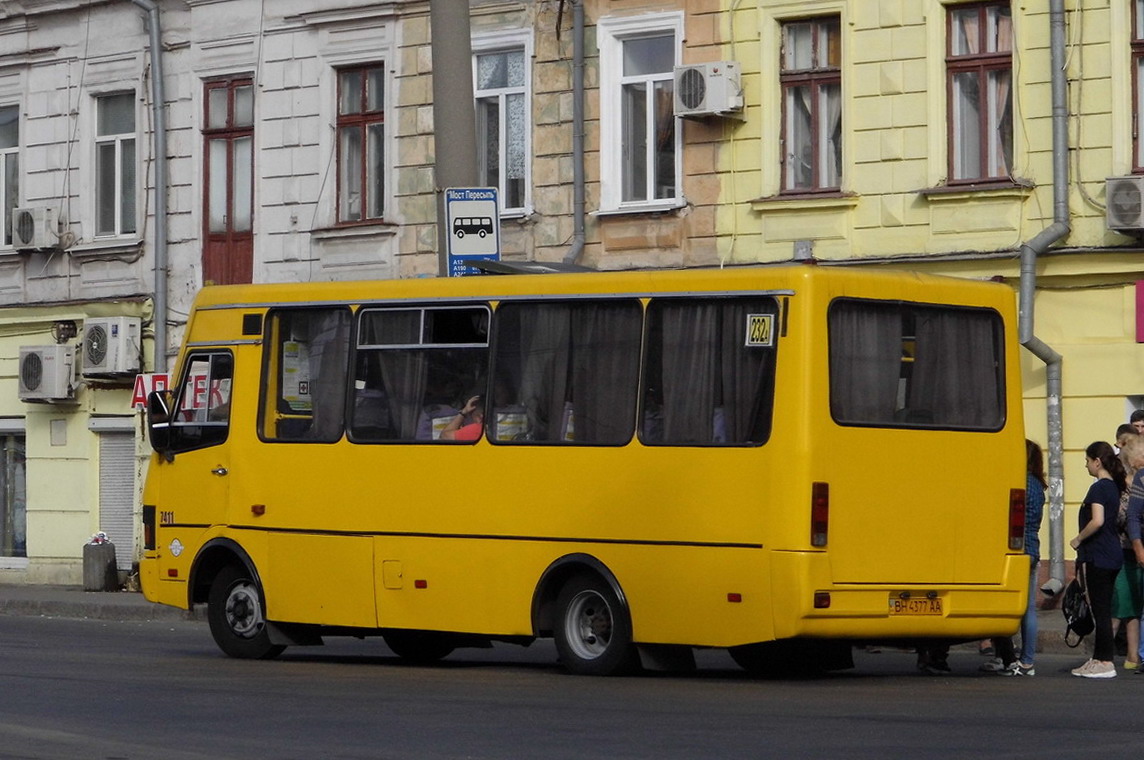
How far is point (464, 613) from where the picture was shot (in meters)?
16.6

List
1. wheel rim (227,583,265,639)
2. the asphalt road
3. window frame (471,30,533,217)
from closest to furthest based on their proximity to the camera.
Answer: the asphalt road < wheel rim (227,583,265,639) < window frame (471,30,533,217)

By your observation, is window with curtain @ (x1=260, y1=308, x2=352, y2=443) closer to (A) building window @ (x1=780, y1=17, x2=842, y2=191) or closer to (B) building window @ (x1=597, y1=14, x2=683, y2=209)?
(A) building window @ (x1=780, y1=17, x2=842, y2=191)

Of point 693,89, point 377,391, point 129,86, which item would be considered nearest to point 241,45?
point 129,86

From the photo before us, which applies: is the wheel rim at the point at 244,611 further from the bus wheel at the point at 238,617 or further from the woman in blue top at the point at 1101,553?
the woman in blue top at the point at 1101,553

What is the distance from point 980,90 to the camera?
24.3m

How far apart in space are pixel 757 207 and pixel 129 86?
1018cm

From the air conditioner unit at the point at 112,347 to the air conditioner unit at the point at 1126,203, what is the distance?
13.8 m

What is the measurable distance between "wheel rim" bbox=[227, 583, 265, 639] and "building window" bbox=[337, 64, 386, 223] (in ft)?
38.3

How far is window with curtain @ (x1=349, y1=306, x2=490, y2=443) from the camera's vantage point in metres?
16.8

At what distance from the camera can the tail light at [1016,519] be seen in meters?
16.1

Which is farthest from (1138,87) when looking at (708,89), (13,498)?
(13,498)

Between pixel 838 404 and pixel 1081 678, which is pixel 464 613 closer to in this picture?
pixel 838 404

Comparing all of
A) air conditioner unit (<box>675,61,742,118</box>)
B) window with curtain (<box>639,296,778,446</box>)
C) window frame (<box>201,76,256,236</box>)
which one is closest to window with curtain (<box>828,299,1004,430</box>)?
window with curtain (<box>639,296,778,446</box>)

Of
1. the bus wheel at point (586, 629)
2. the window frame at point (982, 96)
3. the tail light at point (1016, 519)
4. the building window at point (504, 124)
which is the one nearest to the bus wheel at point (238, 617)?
the bus wheel at point (586, 629)
